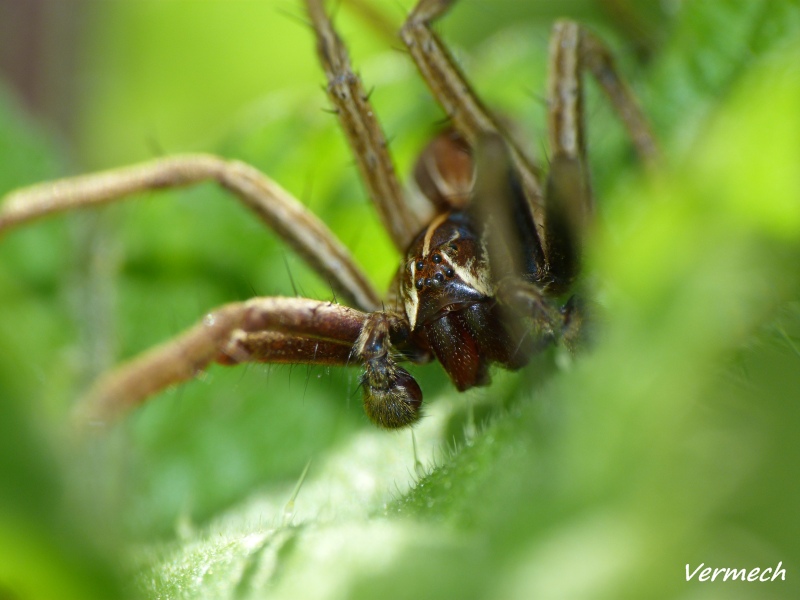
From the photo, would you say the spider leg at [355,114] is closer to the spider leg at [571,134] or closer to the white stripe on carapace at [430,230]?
the white stripe on carapace at [430,230]

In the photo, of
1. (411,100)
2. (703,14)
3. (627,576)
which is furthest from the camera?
(411,100)

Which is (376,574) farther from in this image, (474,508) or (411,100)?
(411,100)

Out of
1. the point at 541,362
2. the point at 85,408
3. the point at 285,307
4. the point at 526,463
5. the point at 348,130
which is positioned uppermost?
the point at 348,130

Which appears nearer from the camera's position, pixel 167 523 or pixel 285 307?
pixel 285 307

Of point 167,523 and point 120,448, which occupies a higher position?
point 120,448

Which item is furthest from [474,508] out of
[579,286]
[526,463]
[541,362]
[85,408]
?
[85,408]

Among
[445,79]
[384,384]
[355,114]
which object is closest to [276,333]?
[384,384]

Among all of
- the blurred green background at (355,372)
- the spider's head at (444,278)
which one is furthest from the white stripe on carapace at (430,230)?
the blurred green background at (355,372)
